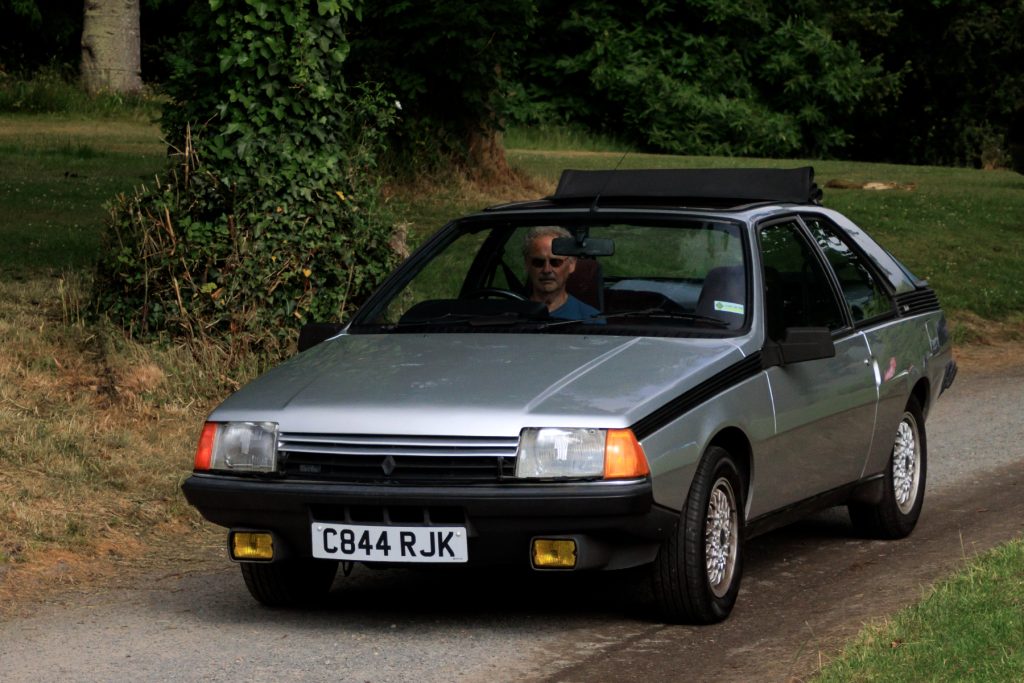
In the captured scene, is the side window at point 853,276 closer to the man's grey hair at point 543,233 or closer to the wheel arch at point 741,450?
the man's grey hair at point 543,233

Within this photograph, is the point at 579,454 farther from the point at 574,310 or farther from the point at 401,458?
the point at 574,310

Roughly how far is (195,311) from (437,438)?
5.20 metres

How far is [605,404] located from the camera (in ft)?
19.7

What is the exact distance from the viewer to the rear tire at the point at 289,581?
6.73 m

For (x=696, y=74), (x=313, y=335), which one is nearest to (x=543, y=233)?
(x=313, y=335)

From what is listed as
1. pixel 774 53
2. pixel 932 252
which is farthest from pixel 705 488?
pixel 774 53

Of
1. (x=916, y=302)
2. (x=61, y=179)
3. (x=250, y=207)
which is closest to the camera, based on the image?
(x=916, y=302)

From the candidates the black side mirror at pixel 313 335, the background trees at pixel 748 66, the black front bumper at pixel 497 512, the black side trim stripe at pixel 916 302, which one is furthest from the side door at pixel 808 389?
the background trees at pixel 748 66

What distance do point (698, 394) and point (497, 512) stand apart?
914 millimetres

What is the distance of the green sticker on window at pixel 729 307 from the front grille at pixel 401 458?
1486 mm

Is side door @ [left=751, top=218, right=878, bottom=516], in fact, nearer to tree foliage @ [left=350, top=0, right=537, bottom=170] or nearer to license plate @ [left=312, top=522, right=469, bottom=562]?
license plate @ [left=312, top=522, right=469, bottom=562]

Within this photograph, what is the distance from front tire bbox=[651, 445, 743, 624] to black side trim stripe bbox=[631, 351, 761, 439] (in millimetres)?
210

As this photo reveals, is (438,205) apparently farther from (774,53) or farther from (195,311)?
(774,53)

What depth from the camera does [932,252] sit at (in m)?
20.3
